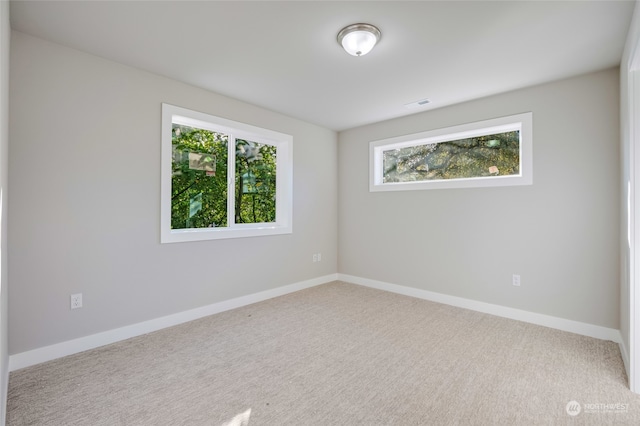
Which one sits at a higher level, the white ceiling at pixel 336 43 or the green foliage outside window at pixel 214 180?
the white ceiling at pixel 336 43

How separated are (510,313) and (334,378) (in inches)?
89.9

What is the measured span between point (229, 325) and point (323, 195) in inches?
95.0

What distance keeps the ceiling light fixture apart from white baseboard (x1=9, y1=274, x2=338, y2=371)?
2.89 meters

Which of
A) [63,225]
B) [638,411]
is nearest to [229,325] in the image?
[63,225]

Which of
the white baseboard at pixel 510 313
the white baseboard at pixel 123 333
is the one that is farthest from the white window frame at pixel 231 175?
the white baseboard at pixel 510 313

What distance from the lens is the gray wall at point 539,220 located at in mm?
2799

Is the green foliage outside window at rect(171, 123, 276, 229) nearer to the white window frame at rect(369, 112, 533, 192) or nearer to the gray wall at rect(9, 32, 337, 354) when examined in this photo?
the gray wall at rect(9, 32, 337, 354)

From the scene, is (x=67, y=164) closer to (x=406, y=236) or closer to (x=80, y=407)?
(x=80, y=407)

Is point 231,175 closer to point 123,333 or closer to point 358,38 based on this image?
point 123,333

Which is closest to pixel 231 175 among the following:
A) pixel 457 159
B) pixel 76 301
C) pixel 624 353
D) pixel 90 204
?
pixel 90 204

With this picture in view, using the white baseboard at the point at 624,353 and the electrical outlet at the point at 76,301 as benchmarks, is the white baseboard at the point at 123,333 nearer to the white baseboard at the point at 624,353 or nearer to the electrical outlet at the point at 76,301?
the electrical outlet at the point at 76,301

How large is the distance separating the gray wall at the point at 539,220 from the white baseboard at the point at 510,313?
0.06m

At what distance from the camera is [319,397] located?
1.93 metres

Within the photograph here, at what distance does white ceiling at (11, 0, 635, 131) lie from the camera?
1.99m
